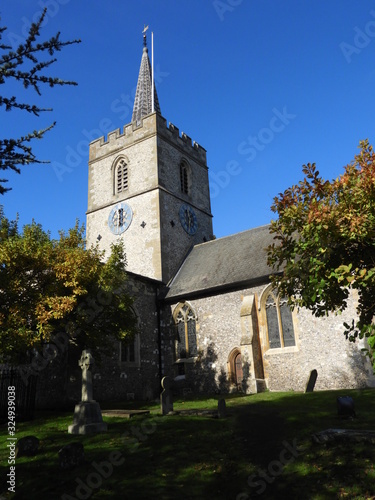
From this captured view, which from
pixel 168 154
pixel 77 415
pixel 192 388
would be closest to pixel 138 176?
pixel 168 154

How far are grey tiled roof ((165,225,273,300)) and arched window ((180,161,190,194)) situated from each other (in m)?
4.88

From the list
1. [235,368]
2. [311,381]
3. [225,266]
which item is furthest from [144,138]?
[311,381]

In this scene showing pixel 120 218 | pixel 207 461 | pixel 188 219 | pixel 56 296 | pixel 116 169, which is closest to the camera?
pixel 207 461

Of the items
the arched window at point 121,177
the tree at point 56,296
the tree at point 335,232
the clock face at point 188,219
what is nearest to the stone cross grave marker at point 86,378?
the tree at point 56,296

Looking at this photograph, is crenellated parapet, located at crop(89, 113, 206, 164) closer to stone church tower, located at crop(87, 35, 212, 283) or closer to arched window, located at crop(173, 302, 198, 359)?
stone church tower, located at crop(87, 35, 212, 283)

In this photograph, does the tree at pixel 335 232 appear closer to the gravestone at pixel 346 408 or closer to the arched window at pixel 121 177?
the gravestone at pixel 346 408

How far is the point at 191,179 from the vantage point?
92.4 ft

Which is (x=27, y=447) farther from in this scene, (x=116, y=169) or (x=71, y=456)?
(x=116, y=169)

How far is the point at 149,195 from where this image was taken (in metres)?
24.7

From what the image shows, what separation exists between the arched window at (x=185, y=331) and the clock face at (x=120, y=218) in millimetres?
7403

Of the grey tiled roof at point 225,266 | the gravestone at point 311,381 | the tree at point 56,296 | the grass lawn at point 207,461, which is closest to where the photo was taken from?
the grass lawn at point 207,461

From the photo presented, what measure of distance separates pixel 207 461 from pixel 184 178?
2229 centimetres

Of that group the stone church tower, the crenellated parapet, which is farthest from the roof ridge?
the crenellated parapet

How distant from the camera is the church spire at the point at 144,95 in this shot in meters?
30.4
